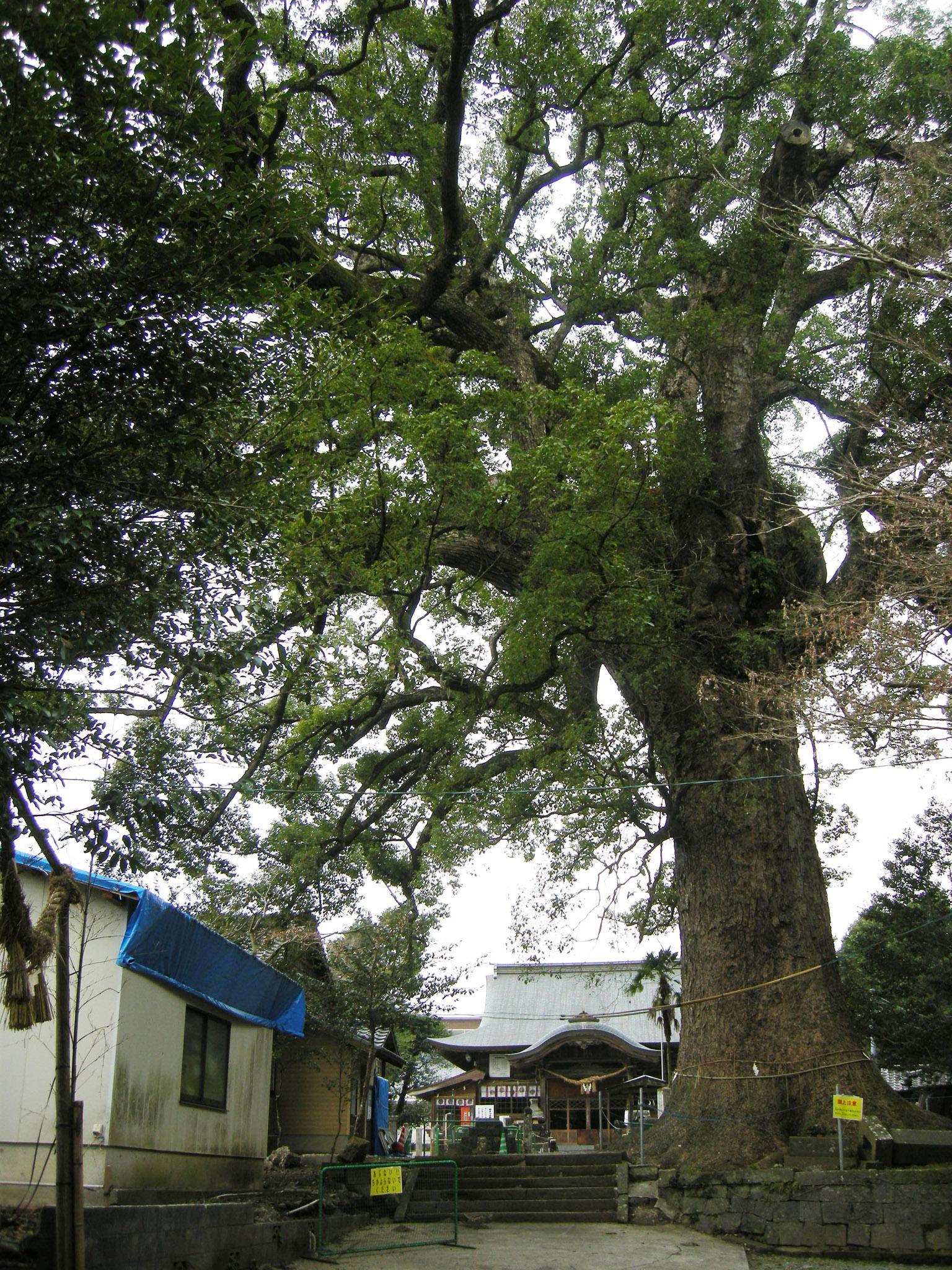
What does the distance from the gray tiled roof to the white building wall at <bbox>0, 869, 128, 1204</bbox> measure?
1958cm

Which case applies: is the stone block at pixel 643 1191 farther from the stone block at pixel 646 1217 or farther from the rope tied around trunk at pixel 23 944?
the rope tied around trunk at pixel 23 944

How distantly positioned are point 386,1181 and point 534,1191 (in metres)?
3.52

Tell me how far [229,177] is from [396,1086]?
29.9 meters

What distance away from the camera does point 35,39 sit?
4.21 metres

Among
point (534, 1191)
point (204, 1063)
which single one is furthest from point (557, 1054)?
point (204, 1063)

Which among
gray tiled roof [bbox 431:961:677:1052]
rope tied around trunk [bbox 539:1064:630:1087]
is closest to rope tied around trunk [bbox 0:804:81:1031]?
rope tied around trunk [bbox 539:1064:630:1087]

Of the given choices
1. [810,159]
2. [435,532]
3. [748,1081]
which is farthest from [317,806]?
[810,159]

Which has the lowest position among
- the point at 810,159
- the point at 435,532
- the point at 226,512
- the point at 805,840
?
the point at 805,840

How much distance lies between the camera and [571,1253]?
29.7ft

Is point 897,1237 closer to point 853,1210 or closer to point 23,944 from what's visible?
point 853,1210

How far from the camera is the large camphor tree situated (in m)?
9.86

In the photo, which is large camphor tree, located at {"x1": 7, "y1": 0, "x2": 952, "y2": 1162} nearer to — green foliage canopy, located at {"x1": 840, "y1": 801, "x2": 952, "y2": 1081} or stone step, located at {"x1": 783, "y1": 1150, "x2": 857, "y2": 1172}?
stone step, located at {"x1": 783, "y1": 1150, "x2": 857, "y2": 1172}

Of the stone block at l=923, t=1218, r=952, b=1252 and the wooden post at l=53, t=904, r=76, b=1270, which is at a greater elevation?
the wooden post at l=53, t=904, r=76, b=1270

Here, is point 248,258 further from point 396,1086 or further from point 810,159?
point 396,1086
